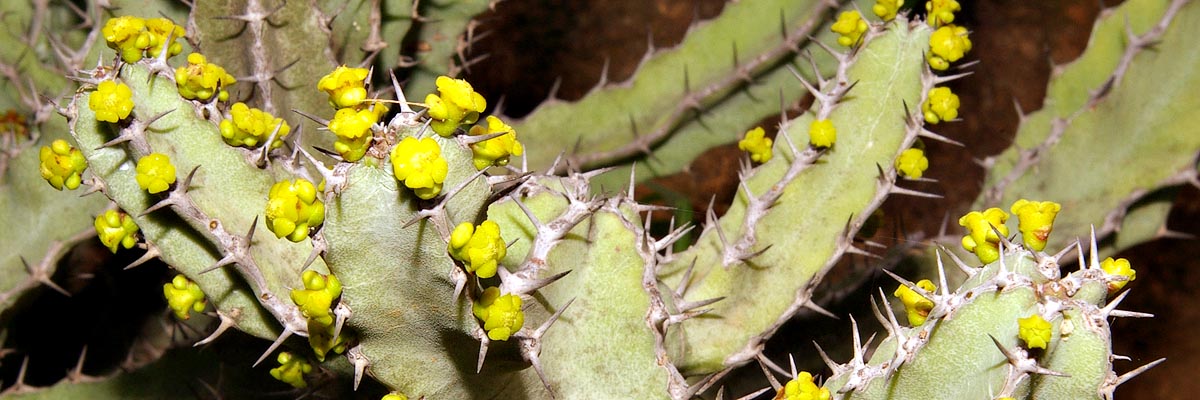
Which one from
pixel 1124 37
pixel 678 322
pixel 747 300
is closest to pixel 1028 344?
pixel 678 322

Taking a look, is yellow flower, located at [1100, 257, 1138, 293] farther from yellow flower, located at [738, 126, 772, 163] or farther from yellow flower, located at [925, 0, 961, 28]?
yellow flower, located at [738, 126, 772, 163]

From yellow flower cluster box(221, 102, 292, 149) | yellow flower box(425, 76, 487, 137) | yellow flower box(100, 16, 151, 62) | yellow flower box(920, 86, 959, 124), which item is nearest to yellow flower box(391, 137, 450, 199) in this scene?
yellow flower box(425, 76, 487, 137)

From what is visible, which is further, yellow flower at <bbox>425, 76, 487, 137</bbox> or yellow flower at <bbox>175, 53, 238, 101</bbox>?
yellow flower at <bbox>175, 53, 238, 101</bbox>

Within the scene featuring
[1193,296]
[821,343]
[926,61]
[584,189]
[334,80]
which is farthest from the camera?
[1193,296]

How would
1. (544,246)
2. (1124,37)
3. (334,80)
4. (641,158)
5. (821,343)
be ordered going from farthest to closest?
1. (641,158)
2. (1124,37)
3. (821,343)
4. (544,246)
5. (334,80)

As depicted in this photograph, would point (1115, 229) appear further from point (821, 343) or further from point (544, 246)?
point (544, 246)

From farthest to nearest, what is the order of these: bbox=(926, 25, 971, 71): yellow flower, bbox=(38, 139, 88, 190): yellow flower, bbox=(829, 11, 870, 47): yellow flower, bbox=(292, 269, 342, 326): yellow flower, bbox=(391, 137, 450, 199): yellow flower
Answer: bbox=(829, 11, 870, 47): yellow flower, bbox=(926, 25, 971, 71): yellow flower, bbox=(38, 139, 88, 190): yellow flower, bbox=(292, 269, 342, 326): yellow flower, bbox=(391, 137, 450, 199): yellow flower

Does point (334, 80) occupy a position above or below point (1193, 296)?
above
